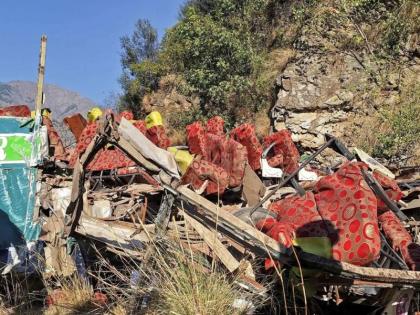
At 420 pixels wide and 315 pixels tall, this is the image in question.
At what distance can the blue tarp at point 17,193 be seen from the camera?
7.85m

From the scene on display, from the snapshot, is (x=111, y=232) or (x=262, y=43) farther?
(x=262, y=43)

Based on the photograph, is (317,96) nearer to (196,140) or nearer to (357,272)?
(196,140)

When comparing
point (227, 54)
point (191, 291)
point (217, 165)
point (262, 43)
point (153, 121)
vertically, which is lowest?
point (191, 291)

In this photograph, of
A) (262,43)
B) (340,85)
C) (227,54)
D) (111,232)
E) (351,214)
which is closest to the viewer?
(351,214)

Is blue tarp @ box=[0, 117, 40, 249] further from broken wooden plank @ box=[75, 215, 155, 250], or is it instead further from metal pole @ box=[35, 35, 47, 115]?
broken wooden plank @ box=[75, 215, 155, 250]

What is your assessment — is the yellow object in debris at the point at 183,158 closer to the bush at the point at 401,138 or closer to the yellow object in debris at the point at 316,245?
the yellow object in debris at the point at 316,245

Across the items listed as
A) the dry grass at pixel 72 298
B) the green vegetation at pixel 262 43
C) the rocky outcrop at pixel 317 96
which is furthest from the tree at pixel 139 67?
the dry grass at pixel 72 298

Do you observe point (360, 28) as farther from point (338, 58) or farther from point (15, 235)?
point (15, 235)

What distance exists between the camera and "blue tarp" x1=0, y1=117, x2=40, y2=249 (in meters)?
7.85

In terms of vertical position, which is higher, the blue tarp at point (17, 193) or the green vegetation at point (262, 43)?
the green vegetation at point (262, 43)

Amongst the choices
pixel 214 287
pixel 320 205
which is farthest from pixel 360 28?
pixel 214 287

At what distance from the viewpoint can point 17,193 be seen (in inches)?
315

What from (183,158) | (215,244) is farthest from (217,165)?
(215,244)

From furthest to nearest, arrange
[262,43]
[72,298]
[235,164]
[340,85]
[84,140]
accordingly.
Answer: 1. [262,43]
2. [340,85]
3. [84,140]
4. [235,164]
5. [72,298]
